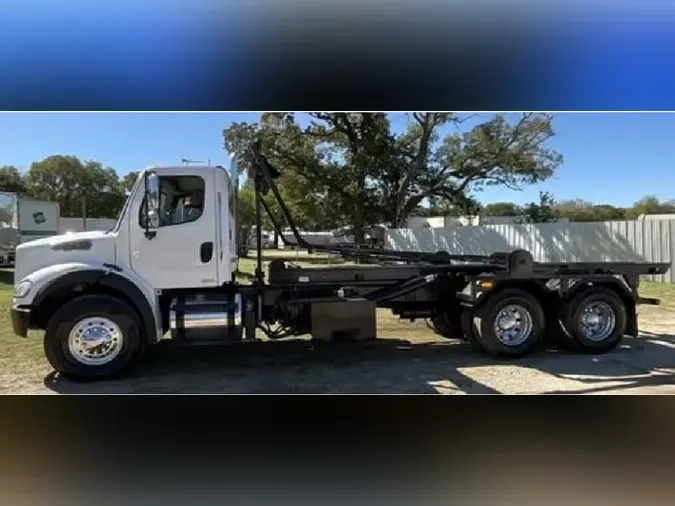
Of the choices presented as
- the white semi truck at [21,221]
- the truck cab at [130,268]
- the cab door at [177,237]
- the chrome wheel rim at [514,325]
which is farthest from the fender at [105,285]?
the chrome wheel rim at [514,325]

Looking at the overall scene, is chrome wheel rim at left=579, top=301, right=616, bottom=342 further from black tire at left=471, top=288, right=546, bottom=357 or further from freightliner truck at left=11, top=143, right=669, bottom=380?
black tire at left=471, top=288, right=546, bottom=357

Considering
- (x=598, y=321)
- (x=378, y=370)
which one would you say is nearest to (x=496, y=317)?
(x=598, y=321)

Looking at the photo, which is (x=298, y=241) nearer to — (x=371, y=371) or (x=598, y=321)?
(x=371, y=371)

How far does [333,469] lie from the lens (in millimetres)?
3826

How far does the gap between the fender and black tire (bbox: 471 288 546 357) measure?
3686mm

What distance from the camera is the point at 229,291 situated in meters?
6.49

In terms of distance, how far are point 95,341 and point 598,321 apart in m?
5.81

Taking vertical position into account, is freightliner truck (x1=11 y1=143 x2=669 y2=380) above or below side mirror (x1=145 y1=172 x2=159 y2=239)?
below

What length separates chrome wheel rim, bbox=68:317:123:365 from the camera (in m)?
5.78

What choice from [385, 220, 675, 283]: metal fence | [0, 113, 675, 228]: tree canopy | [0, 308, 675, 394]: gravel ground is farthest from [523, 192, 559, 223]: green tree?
[0, 308, 675, 394]: gravel ground

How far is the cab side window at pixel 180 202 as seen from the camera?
6.11 m

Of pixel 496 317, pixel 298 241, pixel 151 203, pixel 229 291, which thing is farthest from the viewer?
pixel 298 241
